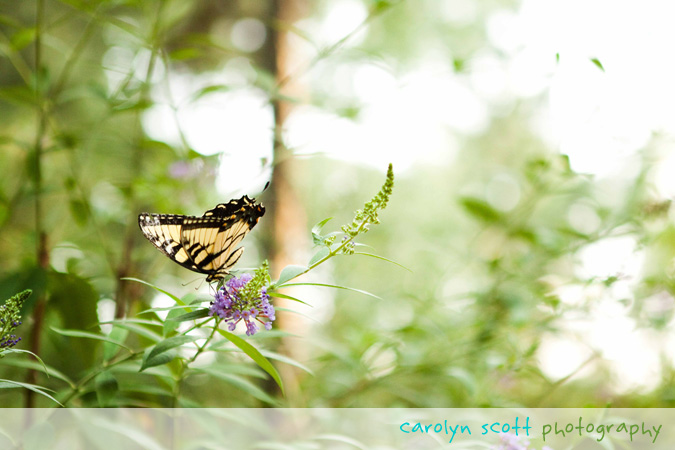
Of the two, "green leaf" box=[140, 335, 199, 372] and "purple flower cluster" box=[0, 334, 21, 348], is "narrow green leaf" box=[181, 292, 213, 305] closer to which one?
"green leaf" box=[140, 335, 199, 372]

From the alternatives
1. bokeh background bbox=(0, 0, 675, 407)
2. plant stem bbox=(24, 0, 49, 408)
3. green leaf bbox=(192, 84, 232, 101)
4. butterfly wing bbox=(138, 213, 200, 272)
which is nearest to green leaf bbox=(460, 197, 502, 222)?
bokeh background bbox=(0, 0, 675, 407)

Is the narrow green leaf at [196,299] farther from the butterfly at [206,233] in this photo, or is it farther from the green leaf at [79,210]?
the green leaf at [79,210]

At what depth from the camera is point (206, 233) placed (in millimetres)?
887

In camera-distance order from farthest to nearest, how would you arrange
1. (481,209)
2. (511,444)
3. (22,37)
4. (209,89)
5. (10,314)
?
1. (481,209)
2. (209,89)
3. (22,37)
4. (511,444)
5. (10,314)

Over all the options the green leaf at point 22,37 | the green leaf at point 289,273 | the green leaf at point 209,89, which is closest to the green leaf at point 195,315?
the green leaf at point 289,273

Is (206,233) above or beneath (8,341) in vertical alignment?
above

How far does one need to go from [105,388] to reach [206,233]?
0.31m

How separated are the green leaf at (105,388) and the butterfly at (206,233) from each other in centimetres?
23

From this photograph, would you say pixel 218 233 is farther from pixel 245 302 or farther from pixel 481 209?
pixel 481 209

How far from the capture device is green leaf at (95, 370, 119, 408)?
2.66 feet

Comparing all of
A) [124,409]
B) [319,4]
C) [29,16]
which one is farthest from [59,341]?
[319,4]

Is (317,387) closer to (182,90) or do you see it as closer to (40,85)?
(40,85)

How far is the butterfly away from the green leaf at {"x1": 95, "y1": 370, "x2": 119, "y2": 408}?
0.23 m

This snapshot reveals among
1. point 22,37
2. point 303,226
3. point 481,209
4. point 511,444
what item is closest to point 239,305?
point 511,444
